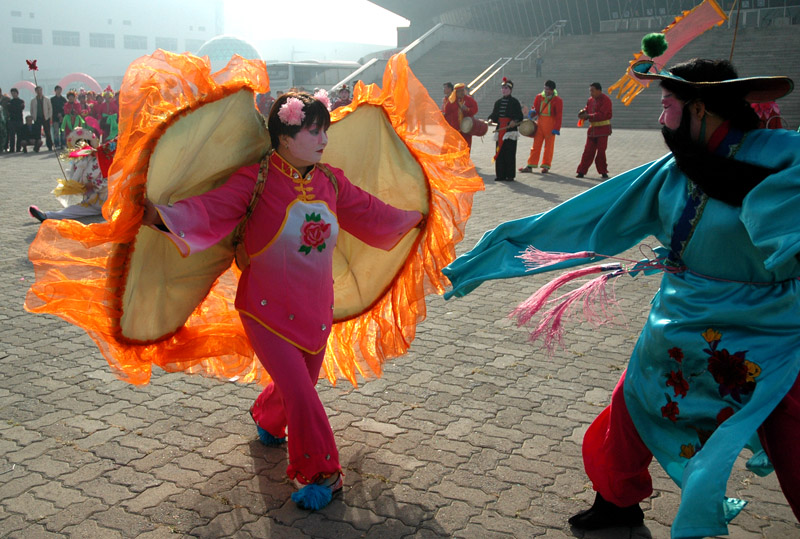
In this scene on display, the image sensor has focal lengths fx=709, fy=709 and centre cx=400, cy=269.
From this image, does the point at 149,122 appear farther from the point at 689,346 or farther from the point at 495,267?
the point at 689,346

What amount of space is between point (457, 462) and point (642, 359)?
3.88ft

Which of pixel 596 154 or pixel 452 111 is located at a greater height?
pixel 452 111

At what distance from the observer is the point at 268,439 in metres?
3.71

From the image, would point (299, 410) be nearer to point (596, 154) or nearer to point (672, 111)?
point (672, 111)

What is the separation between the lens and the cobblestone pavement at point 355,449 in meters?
3.06

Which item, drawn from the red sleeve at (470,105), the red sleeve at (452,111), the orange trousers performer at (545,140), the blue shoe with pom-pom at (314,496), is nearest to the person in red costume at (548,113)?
the orange trousers performer at (545,140)

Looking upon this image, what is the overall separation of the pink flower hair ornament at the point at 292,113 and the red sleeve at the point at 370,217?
0.40 meters

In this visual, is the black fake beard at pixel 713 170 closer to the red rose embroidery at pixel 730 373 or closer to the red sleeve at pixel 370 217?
the red rose embroidery at pixel 730 373

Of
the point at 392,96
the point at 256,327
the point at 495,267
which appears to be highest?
the point at 392,96

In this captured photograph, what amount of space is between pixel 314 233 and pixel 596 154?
11.8 meters

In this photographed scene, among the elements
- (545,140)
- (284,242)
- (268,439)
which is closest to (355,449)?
(268,439)

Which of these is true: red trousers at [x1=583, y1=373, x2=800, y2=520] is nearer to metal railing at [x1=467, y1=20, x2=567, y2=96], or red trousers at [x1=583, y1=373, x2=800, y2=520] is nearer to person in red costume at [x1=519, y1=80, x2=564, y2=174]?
person in red costume at [x1=519, y1=80, x2=564, y2=174]

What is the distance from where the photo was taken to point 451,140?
380 cm

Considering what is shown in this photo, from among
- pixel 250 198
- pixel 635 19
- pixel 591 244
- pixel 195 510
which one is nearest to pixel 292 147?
pixel 250 198
